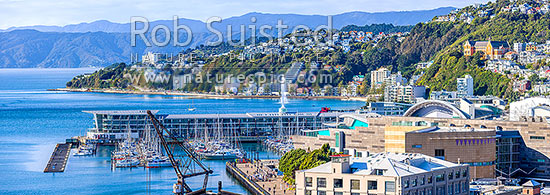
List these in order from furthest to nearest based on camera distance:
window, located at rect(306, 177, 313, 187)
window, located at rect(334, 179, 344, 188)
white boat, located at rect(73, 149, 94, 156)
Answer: white boat, located at rect(73, 149, 94, 156) → window, located at rect(306, 177, 313, 187) → window, located at rect(334, 179, 344, 188)

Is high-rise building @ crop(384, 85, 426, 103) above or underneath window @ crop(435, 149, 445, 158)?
above

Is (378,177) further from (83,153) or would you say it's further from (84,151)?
(84,151)

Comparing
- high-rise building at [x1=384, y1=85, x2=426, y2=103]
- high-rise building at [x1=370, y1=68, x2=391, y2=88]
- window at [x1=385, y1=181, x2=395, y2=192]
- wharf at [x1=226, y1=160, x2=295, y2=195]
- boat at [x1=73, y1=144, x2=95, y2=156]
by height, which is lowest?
wharf at [x1=226, y1=160, x2=295, y2=195]

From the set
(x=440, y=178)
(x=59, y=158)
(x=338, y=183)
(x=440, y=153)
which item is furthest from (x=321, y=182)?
(x=59, y=158)

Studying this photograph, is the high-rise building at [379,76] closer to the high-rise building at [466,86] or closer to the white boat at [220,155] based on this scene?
the high-rise building at [466,86]

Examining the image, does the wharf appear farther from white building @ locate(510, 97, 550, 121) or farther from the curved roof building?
white building @ locate(510, 97, 550, 121)

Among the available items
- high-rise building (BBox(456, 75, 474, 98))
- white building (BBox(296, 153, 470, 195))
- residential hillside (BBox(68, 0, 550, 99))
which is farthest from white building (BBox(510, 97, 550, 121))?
high-rise building (BBox(456, 75, 474, 98))

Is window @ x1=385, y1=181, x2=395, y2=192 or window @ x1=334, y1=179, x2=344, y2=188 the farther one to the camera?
window @ x1=334, y1=179, x2=344, y2=188

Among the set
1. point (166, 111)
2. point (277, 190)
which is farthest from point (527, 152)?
point (166, 111)
